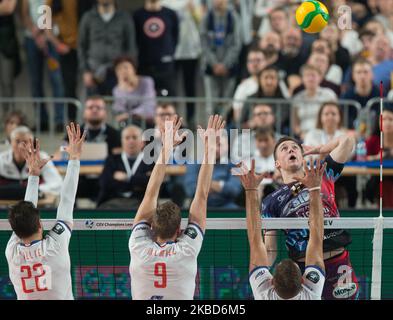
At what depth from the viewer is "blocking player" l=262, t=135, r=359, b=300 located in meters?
11.8

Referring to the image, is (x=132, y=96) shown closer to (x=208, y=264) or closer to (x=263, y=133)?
(x=263, y=133)

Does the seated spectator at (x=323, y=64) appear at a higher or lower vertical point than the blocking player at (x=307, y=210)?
higher

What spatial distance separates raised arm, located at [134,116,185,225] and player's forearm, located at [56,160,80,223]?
2.25 ft

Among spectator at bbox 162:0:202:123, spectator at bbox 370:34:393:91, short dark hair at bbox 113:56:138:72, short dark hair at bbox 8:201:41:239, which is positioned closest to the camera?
short dark hair at bbox 8:201:41:239

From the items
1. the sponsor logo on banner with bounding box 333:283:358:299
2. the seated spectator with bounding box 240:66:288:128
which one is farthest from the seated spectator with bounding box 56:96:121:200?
the sponsor logo on banner with bounding box 333:283:358:299

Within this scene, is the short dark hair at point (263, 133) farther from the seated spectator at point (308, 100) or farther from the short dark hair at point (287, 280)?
the short dark hair at point (287, 280)

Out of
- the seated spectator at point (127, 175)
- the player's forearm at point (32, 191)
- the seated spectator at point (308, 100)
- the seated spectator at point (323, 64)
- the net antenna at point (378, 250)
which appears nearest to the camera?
the player's forearm at point (32, 191)

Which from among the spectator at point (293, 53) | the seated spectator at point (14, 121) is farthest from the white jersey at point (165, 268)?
the spectator at point (293, 53)

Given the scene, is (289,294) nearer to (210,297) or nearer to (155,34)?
(210,297)

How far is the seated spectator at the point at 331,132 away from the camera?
1784 centimetres

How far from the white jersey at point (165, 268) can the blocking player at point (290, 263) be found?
1.91 ft

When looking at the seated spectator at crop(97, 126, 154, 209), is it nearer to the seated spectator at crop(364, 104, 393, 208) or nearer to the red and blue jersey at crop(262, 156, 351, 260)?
the seated spectator at crop(364, 104, 393, 208)

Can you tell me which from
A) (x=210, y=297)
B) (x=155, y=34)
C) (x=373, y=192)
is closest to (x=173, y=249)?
(x=210, y=297)

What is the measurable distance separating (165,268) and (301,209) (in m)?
2.03
